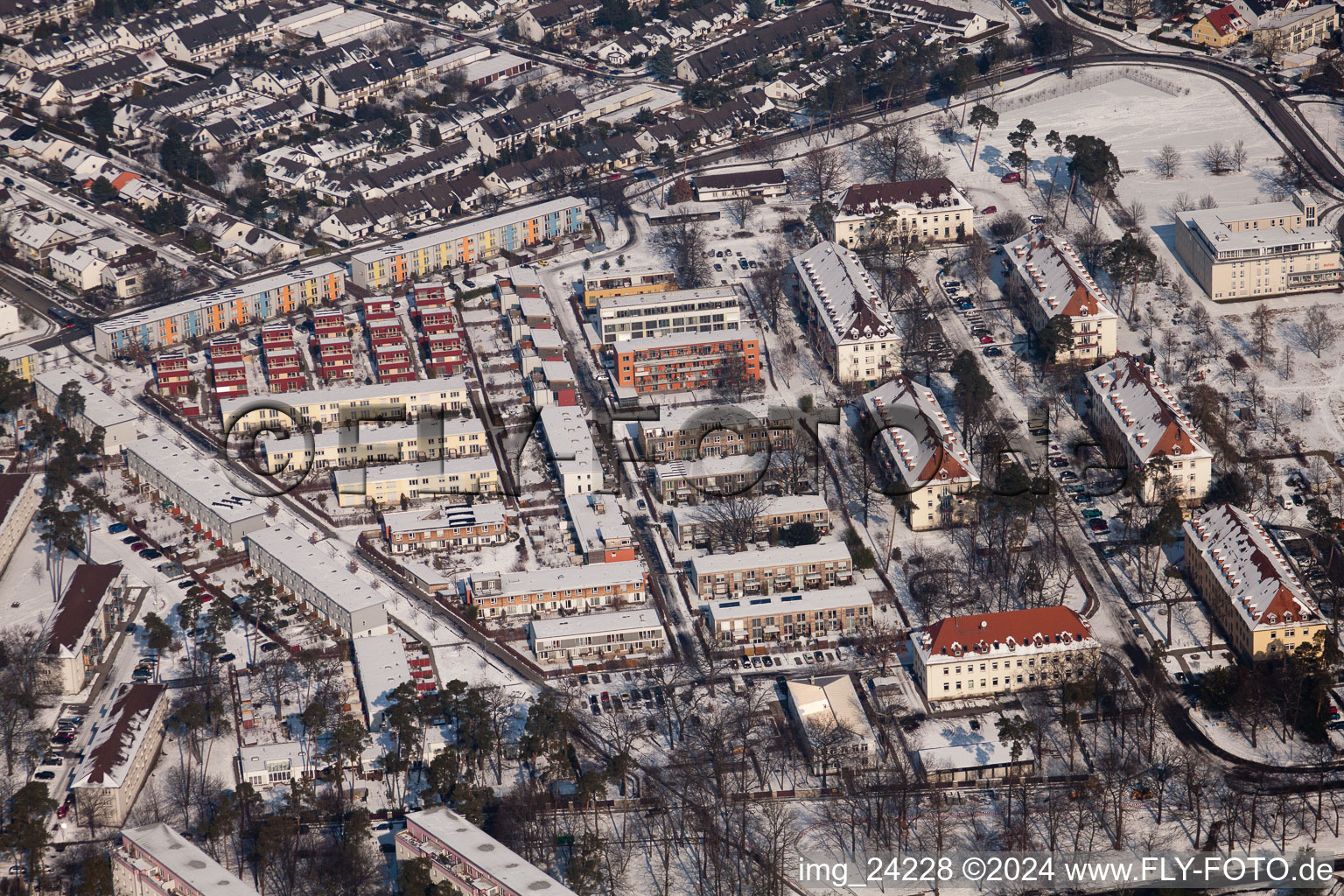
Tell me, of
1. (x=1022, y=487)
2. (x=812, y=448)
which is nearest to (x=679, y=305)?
(x=812, y=448)

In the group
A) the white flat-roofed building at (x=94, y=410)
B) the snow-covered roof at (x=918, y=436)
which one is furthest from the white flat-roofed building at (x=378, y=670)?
the snow-covered roof at (x=918, y=436)

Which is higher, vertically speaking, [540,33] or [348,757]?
[540,33]

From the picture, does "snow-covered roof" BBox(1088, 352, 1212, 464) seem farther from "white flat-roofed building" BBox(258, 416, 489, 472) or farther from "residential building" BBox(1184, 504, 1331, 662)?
"white flat-roofed building" BBox(258, 416, 489, 472)

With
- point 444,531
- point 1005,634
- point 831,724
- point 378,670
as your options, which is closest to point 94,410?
point 444,531

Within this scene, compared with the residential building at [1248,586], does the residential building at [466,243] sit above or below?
above

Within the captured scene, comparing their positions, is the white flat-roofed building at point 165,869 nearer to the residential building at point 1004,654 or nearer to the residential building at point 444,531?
the residential building at point 444,531

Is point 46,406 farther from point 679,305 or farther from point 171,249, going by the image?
point 679,305

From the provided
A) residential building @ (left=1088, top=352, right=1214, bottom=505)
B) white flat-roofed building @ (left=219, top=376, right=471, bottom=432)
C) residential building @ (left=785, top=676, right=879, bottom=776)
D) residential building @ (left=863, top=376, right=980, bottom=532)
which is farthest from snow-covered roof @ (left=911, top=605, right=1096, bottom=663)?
white flat-roofed building @ (left=219, top=376, right=471, bottom=432)
